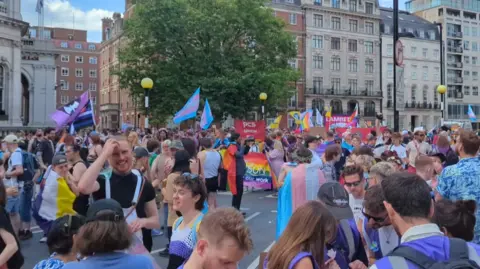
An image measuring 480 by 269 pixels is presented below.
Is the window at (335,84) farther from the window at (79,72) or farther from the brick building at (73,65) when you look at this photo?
the window at (79,72)

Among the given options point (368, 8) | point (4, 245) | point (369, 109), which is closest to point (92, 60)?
point (368, 8)

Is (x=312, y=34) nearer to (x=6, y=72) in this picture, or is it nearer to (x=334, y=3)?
(x=334, y=3)

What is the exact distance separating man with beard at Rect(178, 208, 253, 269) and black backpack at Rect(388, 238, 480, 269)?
816 millimetres

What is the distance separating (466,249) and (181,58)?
35553 mm

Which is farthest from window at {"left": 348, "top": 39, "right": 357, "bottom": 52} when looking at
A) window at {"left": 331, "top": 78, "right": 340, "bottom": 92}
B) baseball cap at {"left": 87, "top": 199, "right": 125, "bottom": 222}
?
baseball cap at {"left": 87, "top": 199, "right": 125, "bottom": 222}

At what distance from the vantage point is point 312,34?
208ft

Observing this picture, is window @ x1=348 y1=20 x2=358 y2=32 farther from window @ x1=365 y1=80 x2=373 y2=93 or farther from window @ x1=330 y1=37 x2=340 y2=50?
window @ x1=365 y1=80 x2=373 y2=93

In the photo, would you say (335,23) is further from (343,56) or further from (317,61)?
(317,61)

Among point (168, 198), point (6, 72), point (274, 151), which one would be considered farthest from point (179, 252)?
point (6, 72)

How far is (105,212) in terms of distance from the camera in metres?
3.05

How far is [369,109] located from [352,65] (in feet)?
21.4

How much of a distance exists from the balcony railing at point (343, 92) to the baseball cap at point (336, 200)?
59.1 metres

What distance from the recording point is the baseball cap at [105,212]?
9.89 feet

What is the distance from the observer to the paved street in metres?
7.91
